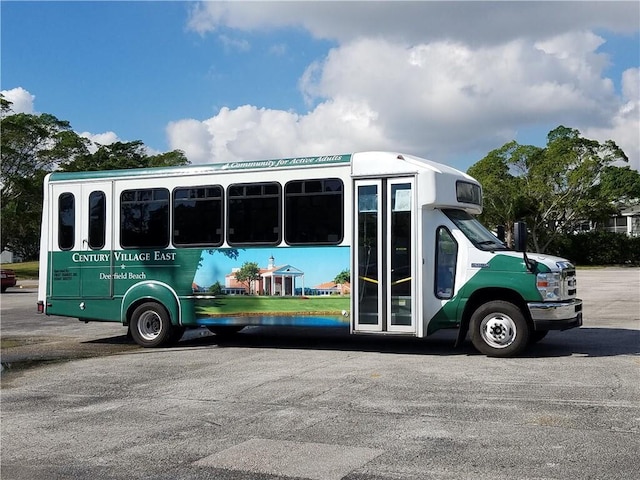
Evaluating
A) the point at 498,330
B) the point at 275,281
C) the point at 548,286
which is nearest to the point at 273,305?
the point at 275,281

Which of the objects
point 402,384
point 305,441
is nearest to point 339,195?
Result: point 402,384

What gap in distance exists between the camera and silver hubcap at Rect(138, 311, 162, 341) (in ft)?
42.1

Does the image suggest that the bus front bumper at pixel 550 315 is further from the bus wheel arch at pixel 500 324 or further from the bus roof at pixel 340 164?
the bus roof at pixel 340 164

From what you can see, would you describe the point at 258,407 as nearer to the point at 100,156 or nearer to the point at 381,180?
the point at 381,180

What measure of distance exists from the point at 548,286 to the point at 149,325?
6988 millimetres

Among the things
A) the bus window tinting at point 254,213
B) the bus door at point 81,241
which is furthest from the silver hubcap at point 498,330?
the bus door at point 81,241

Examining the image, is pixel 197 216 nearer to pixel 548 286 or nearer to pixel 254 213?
pixel 254 213

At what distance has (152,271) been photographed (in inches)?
498

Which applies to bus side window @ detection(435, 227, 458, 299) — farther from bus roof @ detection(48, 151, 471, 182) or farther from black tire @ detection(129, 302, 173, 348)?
black tire @ detection(129, 302, 173, 348)

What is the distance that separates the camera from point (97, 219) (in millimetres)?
13117

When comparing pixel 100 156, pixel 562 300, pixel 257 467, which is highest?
pixel 100 156

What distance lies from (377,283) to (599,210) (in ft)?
156

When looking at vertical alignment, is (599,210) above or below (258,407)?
above

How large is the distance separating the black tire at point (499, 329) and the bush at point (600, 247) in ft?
159
